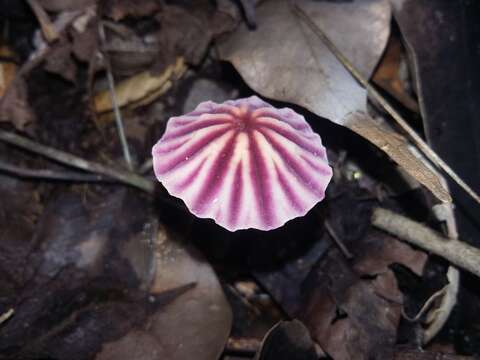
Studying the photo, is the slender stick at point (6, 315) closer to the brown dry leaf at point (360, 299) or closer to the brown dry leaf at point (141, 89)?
the brown dry leaf at point (141, 89)

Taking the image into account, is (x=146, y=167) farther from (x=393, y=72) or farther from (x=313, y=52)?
(x=393, y=72)

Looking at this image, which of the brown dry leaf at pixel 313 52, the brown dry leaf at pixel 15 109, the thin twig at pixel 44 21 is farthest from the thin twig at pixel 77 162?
the brown dry leaf at pixel 313 52

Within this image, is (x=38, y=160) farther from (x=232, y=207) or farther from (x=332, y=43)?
(x=332, y=43)

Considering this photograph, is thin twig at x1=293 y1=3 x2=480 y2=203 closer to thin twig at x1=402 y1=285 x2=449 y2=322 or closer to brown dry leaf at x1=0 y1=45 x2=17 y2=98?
thin twig at x1=402 y1=285 x2=449 y2=322

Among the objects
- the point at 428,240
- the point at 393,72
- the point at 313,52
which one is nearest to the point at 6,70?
the point at 313,52

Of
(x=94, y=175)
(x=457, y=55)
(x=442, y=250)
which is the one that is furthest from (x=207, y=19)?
(x=442, y=250)

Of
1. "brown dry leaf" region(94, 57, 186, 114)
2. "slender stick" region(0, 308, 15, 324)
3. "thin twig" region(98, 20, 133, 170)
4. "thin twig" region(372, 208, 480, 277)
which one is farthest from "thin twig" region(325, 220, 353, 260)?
"slender stick" region(0, 308, 15, 324)
